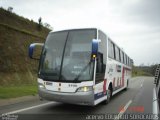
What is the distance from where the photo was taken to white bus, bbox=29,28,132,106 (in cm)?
845

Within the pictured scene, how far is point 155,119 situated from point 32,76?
19.7 metres

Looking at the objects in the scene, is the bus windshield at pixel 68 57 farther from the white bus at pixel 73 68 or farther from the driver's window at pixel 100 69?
the driver's window at pixel 100 69

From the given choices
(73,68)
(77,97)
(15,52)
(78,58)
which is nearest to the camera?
(77,97)

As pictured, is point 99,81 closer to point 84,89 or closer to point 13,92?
point 84,89

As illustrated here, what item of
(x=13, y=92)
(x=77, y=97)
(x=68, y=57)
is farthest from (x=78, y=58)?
(x=13, y=92)

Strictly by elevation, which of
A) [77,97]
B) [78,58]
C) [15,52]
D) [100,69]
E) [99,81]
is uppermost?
[15,52]

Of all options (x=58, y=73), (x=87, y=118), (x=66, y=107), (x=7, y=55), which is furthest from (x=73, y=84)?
(x=7, y=55)

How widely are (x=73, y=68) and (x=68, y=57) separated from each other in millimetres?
494

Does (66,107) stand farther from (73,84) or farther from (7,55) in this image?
(7,55)

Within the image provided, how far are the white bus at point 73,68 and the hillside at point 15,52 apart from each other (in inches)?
503

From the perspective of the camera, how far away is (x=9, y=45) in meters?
25.1

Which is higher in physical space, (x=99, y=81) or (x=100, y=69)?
(x=100, y=69)

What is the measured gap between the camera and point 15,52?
84.0ft

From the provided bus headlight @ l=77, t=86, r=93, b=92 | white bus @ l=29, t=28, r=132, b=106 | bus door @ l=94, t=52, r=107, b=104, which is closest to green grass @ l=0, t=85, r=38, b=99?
white bus @ l=29, t=28, r=132, b=106
